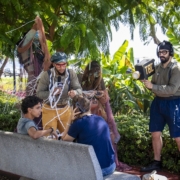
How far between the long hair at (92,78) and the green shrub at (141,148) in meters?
1.01

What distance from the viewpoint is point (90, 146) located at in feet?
11.9

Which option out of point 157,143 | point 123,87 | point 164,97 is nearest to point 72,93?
point 164,97

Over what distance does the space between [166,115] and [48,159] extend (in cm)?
164

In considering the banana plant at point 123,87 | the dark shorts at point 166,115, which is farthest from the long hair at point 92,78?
the banana plant at point 123,87

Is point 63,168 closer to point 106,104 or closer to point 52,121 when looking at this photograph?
point 52,121

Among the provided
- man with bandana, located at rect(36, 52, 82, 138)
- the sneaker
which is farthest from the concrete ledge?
the sneaker

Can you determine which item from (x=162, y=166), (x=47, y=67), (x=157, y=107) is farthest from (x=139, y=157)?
(x=47, y=67)

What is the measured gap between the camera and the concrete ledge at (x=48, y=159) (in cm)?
372

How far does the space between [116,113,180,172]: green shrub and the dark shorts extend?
494 millimetres

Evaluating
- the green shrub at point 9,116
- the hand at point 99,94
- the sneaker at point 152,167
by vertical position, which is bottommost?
the sneaker at point 152,167

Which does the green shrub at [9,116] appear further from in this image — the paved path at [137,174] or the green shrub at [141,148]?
the green shrub at [141,148]

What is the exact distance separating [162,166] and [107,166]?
4.95 feet

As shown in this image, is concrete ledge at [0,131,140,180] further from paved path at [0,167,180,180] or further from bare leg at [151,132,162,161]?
bare leg at [151,132,162,161]

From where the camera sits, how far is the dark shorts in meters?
4.69
